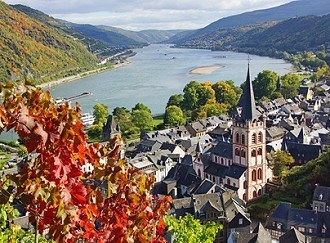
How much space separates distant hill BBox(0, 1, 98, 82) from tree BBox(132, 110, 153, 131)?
40.0 meters

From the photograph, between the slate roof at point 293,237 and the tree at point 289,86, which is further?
the tree at point 289,86

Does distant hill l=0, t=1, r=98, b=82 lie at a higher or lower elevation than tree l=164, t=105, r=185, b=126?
higher

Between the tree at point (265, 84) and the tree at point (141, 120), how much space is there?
79.1 feet

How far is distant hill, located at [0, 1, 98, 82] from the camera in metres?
95.4

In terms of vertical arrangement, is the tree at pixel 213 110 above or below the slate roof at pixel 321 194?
below

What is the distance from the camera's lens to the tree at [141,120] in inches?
2142

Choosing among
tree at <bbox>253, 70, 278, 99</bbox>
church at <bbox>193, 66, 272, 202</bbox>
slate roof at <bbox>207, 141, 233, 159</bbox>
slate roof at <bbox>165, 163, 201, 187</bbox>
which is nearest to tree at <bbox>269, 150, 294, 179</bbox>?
church at <bbox>193, 66, 272, 202</bbox>

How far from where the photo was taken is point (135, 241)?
15.0ft

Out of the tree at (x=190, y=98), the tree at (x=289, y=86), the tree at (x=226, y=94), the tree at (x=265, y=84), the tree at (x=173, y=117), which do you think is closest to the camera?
the tree at (x=173, y=117)

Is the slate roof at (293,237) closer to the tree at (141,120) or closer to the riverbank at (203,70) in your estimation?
the tree at (141,120)

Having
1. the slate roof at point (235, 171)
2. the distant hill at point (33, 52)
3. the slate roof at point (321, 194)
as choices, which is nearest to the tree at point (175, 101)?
the slate roof at point (235, 171)

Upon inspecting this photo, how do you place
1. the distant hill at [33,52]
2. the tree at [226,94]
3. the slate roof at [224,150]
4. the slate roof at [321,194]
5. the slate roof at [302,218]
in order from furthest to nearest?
the distant hill at [33,52], the tree at [226,94], the slate roof at [224,150], the slate roof at [321,194], the slate roof at [302,218]

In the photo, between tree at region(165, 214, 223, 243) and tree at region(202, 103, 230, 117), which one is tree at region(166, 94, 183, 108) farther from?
tree at region(165, 214, 223, 243)

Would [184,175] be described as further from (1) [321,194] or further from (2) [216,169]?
(1) [321,194]
